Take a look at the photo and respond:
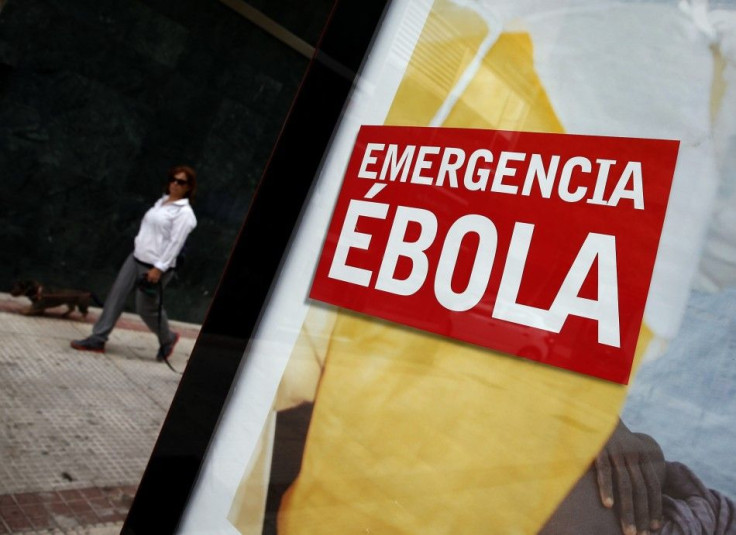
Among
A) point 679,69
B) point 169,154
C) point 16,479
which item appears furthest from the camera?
point 169,154

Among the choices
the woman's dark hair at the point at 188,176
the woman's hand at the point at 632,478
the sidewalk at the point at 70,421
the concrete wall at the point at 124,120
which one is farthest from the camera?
the concrete wall at the point at 124,120

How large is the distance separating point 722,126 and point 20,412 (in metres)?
3.90

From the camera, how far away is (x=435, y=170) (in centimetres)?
141

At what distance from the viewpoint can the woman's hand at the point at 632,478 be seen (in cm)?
103

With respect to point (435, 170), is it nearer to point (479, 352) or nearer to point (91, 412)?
point (479, 352)

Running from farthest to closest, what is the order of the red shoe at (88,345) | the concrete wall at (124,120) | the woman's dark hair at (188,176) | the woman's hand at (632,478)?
the concrete wall at (124,120), the woman's dark hair at (188,176), the red shoe at (88,345), the woman's hand at (632,478)

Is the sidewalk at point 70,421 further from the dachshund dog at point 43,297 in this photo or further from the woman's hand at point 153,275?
the woman's hand at point 153,275

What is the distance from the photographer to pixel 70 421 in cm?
382

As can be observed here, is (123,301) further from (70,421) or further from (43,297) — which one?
(70,421)

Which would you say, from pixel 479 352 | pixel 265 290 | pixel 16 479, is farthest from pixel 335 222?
pixel 16 479

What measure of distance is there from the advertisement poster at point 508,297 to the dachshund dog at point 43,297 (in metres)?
Result: 4.61

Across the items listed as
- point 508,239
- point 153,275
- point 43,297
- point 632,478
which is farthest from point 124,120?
point 632,478

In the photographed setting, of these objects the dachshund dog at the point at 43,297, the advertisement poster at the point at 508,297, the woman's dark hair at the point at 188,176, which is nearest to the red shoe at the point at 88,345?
the dachshund dog at the point at 43,297

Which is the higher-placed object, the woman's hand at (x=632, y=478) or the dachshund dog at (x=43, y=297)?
the woman's hand at (x=632, y=478)
